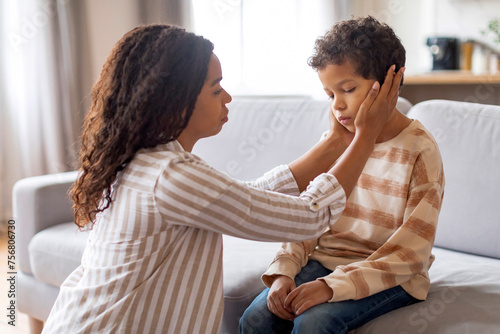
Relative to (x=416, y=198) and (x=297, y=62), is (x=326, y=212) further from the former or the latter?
(x=297, y=62)

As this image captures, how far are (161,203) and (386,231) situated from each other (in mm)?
587

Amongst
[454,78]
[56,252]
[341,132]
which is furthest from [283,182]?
[454,78]

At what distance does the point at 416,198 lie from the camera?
1.28 metres

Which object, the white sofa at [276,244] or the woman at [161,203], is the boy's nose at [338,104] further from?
the white sofa at [276,244]

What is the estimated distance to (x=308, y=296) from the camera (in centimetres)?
119

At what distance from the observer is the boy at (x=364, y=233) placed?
3.91 feet

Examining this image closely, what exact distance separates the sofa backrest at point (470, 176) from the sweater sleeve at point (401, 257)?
1.52 feet

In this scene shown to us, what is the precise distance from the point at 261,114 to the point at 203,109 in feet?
3.79

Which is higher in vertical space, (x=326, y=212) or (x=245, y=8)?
(x=245, y=8)

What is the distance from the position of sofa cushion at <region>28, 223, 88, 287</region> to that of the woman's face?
915 millimetres

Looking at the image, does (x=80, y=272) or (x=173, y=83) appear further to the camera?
(x=80, y=272)

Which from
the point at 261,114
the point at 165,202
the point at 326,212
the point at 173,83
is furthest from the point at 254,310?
the point at 261,114

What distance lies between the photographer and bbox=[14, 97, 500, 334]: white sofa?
4.21 ft

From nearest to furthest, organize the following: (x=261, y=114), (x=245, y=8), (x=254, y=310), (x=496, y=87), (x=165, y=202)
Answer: (x=165, y=202), (x=254, y=310), (x=261, y=114), (x=496, y=87), (x=245, y=8)
